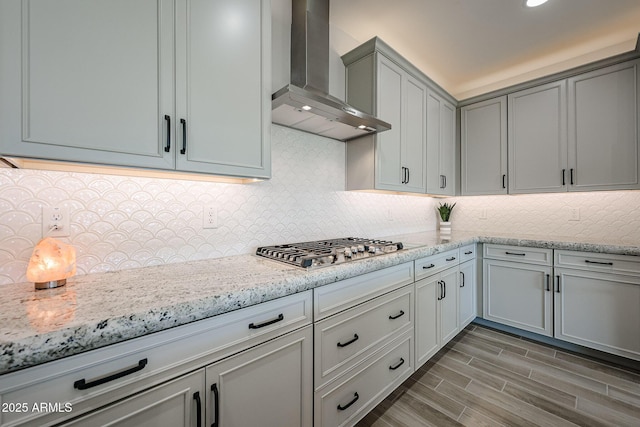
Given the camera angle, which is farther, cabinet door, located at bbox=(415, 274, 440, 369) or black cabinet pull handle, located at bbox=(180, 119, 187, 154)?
cabinet door, located at bbox=(415, 274, 440, 369)

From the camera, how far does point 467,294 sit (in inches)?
102

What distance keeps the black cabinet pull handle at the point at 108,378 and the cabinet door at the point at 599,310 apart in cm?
302

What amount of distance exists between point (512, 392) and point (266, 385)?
1783mm

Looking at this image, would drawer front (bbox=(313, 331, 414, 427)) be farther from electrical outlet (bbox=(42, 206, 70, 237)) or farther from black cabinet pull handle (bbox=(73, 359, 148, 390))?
electrical outlet (bbox=(42, 206, 70, 237))

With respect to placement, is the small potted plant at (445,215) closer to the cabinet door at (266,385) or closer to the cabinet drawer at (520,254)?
the cabinet drawer at (520,254)

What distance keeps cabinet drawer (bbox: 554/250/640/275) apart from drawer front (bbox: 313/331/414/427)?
5.28 feet

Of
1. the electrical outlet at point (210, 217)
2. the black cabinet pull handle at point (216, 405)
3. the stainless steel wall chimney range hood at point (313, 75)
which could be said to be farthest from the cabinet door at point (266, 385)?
the stainless steel wall chimney range hood at point (313, 75)

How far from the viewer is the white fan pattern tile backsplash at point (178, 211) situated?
103cm

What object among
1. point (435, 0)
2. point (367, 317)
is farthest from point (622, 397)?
point (435, 0)

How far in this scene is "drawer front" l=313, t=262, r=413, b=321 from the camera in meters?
1.22

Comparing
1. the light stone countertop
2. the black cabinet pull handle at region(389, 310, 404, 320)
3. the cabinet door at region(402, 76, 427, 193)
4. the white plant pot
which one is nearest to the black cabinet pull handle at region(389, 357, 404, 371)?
the black cabinet pull handle at region(389, 310, 404, 320)

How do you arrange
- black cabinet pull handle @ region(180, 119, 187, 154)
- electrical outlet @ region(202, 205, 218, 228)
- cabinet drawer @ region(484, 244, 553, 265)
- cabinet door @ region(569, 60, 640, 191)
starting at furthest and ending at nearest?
cabinet drawer @ region(484, 244, 553, 265) → cabinet door @ region(569, 60, 640, 191) → electrical outlet @ region(202, 205, 218, 228) → black cabinet pull handle @ region(180, 119, 187, 154)

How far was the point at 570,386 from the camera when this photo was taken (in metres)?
1.84

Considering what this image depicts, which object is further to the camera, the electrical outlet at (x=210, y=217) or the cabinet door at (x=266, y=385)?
the electrical outlet at (x=210, y=217)
